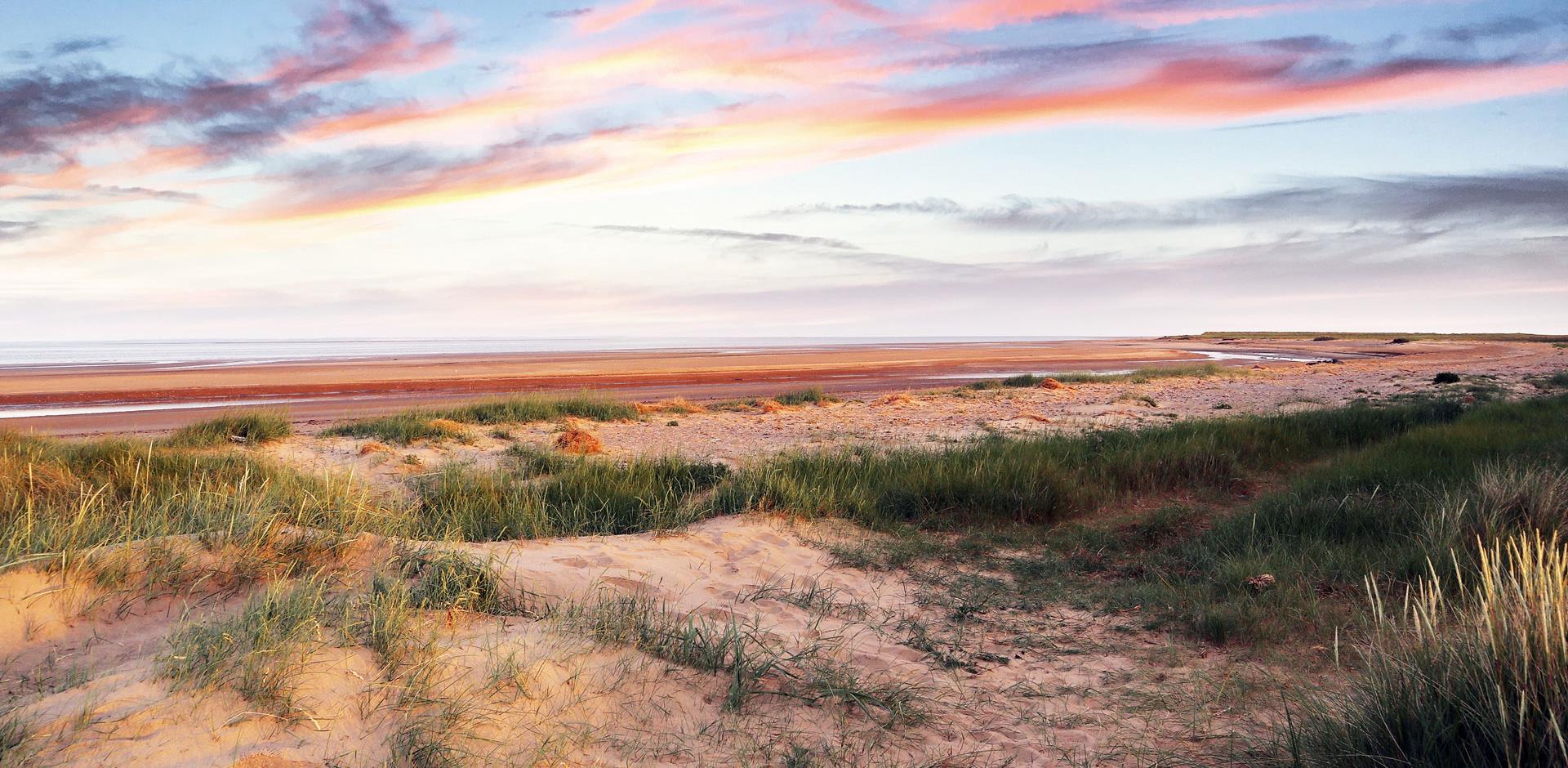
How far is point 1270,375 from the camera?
30.8 metres

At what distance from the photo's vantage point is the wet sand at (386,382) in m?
20.0

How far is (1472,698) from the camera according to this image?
Answer: 292 cm

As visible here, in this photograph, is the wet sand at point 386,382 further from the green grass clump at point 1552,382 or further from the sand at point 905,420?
the green grass clump at point 1552,382

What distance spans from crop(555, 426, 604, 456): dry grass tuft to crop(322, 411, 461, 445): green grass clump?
7.34 ft

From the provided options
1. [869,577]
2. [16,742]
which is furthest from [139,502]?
[869,577]

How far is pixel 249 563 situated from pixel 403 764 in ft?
7.47

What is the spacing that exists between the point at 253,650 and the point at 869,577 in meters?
4.12

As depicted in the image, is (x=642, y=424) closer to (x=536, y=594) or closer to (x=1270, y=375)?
(x=536, y=594)

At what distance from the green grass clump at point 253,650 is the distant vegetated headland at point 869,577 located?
14 millimetres

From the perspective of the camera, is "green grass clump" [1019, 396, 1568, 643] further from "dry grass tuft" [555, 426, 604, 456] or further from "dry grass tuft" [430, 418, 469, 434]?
"dry grass tuft" [430, 418, 469, 434]

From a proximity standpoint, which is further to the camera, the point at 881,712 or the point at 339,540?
the point at 339,540

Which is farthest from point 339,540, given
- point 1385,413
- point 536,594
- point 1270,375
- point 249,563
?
point 1270,375

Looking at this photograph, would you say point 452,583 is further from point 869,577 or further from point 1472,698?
point 1472,698

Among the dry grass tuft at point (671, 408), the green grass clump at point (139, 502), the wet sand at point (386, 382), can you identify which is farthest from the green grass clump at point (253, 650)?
the dry grass tuft at point (671, 408)
